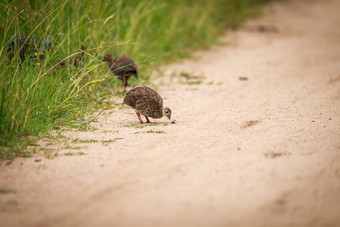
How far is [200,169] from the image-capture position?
4.02m

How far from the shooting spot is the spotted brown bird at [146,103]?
5.77 m

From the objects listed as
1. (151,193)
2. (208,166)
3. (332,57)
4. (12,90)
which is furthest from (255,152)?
(332,57)

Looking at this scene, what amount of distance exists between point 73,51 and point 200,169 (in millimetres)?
3092

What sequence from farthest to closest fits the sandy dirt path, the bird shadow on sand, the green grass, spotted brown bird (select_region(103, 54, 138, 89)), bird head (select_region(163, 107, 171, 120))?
spotted brown bird (select_region(103, 54, 138, 89)) < bird head (select_region(163, 107, 171, 120)) < the bird shadow on sand < the green grass < the sandy dirt path

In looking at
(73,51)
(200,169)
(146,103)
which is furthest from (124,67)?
(200,169)

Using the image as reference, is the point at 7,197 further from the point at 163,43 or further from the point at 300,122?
the point at 163,43

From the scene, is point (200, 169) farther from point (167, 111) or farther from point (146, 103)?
point (146, 103)

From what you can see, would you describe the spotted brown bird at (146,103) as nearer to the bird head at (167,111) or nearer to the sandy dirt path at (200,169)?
the bird head at (167,111)

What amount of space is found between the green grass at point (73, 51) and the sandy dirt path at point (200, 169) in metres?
0.39

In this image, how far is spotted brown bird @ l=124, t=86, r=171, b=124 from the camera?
5.77m

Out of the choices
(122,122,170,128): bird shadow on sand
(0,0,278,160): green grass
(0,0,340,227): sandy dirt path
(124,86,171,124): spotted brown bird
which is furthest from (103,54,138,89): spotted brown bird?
(122,122,170,128): bird shadow on sand

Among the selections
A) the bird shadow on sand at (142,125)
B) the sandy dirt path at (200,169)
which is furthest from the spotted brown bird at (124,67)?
the bird shadow on sand at (142,125)

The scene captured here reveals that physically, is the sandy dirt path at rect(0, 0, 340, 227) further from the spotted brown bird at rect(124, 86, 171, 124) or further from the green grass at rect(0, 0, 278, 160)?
the green grass at rect(0, 0, 278, 160)

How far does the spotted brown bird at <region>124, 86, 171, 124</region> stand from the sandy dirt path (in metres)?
0.23
